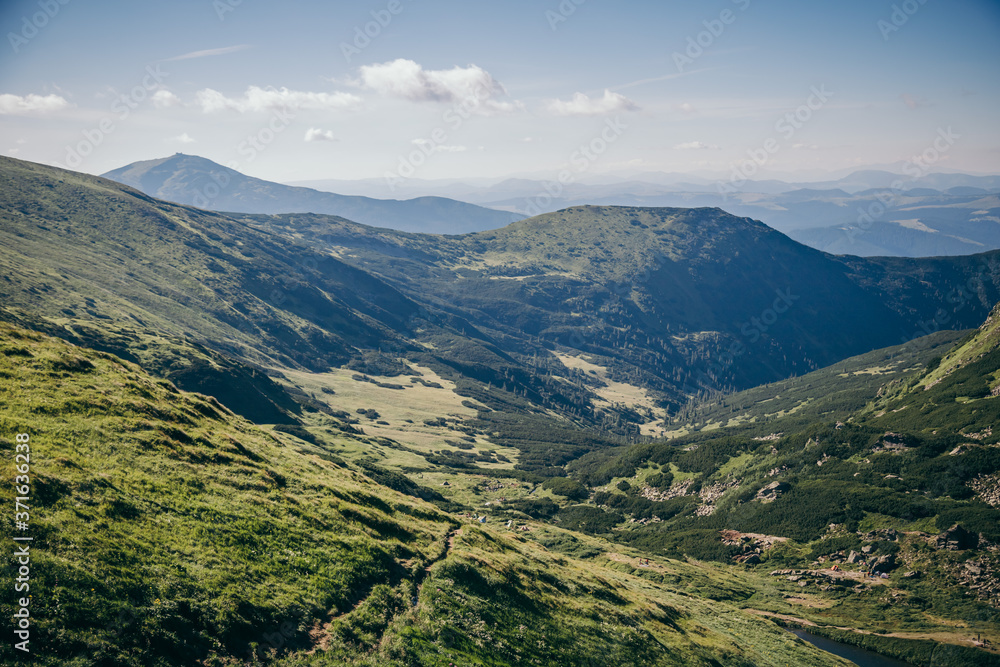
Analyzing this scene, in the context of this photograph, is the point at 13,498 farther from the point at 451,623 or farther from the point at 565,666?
the point at 565,666

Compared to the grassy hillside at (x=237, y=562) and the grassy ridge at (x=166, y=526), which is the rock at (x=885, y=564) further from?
the grassy ridge at (x=166, y=526)

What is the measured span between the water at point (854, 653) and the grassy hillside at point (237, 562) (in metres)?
45.1

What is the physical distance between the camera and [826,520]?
158 meters

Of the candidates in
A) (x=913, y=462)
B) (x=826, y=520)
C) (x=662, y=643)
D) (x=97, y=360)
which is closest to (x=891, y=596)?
(x=826, y=520)

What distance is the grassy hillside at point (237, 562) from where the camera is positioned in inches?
1294

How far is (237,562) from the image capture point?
41.8 metres

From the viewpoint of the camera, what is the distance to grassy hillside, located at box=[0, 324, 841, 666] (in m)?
32.9

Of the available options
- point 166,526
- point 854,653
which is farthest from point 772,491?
point 166,526

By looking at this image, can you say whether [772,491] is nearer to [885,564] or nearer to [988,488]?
[885,564]

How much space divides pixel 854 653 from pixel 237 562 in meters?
121

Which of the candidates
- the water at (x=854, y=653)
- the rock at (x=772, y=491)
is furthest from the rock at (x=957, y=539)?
the rock at (x=772, y=491)

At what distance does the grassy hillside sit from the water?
45.1 m

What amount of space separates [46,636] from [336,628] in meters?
17.5

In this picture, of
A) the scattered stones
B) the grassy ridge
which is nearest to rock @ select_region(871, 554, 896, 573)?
the scattered stones
